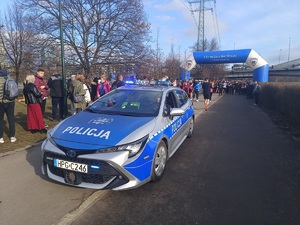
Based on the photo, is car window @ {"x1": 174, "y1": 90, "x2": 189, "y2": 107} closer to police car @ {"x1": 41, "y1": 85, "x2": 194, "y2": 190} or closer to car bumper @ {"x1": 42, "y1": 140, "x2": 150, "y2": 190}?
police car @ {"x1": 41, "y1": 85, "x2": 194, "y2": 190}

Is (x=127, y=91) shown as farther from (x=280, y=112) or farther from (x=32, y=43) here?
(x=32, y=43)

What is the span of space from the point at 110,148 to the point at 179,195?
1.27 meters

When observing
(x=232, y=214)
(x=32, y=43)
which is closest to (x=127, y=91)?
(x=232, y=214)

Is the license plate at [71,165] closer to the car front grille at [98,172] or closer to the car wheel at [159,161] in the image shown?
the car front grille at [98,172]

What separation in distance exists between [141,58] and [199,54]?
35.1 ft

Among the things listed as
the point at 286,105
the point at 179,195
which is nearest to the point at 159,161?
the point at 179,195

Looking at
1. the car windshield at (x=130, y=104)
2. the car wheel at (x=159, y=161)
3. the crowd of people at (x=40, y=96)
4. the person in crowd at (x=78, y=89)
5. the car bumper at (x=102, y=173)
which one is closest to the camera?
the car bumper at (x=102, y=173)

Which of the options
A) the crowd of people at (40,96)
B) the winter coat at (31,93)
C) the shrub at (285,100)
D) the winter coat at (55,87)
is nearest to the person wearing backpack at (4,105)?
the crowd of people at (40,96)

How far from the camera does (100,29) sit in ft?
63.6

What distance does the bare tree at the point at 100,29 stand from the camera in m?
18.9

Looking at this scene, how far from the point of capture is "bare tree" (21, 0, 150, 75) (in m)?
18.9

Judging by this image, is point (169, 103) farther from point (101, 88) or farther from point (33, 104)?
point (101, 88)

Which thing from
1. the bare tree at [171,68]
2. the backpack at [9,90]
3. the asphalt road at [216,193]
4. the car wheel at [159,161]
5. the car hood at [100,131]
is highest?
the bare tree at [171,68]

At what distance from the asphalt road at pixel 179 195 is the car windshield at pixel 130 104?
123 centimetres
